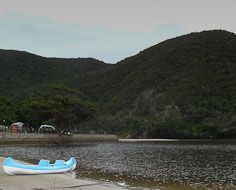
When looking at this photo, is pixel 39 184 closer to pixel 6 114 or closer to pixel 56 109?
pixel 56 109

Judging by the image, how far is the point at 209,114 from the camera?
150250mm

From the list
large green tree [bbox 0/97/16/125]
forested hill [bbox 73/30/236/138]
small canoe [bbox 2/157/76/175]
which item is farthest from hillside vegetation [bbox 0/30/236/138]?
small canoe [bbox 2/157/76/175]

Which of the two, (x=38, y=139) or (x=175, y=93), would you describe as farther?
(x=175, y=93)

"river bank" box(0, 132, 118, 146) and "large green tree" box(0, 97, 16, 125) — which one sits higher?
"large green tree" box(0, 97, 16, 125)

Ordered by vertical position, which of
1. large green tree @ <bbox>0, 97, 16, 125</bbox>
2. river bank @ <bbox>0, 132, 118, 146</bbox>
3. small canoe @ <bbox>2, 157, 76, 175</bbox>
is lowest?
small canoe @ <bbox>2, 157, 76, 175</bbox>

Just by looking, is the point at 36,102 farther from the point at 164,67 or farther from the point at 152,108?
the point at 164,67

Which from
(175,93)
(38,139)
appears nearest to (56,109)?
(38,139)

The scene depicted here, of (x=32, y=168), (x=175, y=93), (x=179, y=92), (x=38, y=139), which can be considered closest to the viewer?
(x=32, y=168)

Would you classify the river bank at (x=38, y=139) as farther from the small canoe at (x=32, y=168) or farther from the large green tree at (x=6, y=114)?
the small canoe at (x=32, y=168)

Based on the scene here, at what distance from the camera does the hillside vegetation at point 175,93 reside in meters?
146

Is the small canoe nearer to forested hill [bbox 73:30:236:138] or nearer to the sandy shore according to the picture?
the sandy shore

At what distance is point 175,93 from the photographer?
6422 inches

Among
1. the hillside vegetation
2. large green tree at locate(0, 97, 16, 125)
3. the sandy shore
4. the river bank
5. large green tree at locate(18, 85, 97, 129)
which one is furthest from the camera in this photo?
the hillside vegetation

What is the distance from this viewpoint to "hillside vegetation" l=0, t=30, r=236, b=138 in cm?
14650
